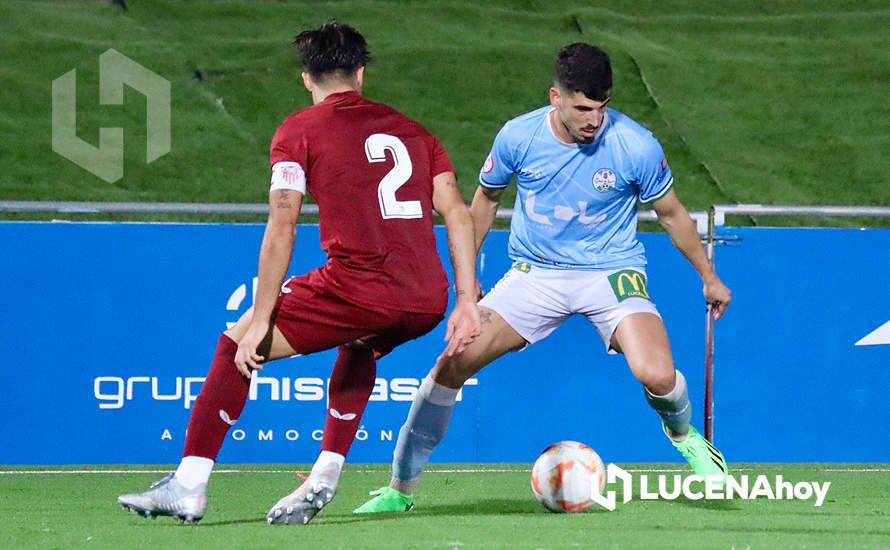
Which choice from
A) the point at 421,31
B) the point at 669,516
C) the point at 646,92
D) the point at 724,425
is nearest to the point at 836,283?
the point at 724,425

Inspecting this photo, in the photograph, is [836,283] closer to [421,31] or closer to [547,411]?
[547,411]

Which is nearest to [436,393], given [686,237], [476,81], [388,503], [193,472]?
[388,503]

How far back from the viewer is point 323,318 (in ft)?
17.2

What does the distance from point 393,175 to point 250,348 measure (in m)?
0.82

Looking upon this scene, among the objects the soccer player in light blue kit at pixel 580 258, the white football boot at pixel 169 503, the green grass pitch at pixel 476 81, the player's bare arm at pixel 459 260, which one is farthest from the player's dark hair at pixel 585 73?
the green grass pitch at pixel 476 81

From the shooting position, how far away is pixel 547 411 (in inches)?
341

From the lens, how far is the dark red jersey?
522cm

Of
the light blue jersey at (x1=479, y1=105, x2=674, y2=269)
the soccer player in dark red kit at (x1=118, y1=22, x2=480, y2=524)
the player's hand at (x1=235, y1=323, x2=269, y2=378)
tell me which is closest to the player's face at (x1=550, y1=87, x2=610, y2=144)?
the light blue jersey at (x1=479, y1=105, x2=674, y2=269)

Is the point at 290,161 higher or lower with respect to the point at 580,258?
higher

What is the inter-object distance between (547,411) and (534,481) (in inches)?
102

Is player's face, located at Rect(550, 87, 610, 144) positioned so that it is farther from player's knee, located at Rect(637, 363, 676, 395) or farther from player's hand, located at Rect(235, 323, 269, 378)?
player's hand, located at Rect(235, 323, 269, 378)

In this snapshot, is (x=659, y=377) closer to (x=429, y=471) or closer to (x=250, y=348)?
(x=250, y=348)

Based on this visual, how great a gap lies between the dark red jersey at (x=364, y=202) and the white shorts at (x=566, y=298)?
3.62 feet

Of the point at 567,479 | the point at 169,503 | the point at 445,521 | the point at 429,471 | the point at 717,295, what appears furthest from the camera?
the point at 429,471
